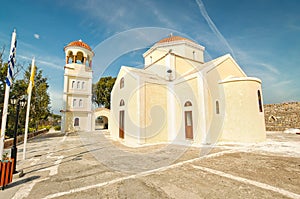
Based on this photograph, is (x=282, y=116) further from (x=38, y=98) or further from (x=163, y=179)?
(x=38, y=98)

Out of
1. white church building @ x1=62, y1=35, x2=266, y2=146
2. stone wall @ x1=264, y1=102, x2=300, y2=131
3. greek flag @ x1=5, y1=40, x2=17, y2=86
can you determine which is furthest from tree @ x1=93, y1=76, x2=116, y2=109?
stone wall @ x1=264, y1=102, x2=300, y2=131

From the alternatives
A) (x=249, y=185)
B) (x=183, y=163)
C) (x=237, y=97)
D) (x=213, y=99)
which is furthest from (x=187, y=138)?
(x=249, y=185)

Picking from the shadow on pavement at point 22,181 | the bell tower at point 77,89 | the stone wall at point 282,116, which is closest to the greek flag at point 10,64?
the shadow on pavement at point 22,181

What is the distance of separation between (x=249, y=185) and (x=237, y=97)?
7.69m

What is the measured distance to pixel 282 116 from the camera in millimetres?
19750

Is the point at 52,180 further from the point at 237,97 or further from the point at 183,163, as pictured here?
the point at 237,97

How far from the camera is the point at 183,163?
5.79m

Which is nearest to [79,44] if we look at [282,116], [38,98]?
[38,98]

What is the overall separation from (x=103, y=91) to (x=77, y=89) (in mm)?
10851

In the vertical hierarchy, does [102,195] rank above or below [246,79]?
below

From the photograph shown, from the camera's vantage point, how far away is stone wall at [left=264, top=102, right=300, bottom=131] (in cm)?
1869

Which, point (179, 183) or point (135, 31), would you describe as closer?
point (179, 183)

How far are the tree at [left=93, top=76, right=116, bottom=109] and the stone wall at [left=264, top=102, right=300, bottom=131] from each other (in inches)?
1142

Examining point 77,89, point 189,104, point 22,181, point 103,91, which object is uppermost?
point 103,91
